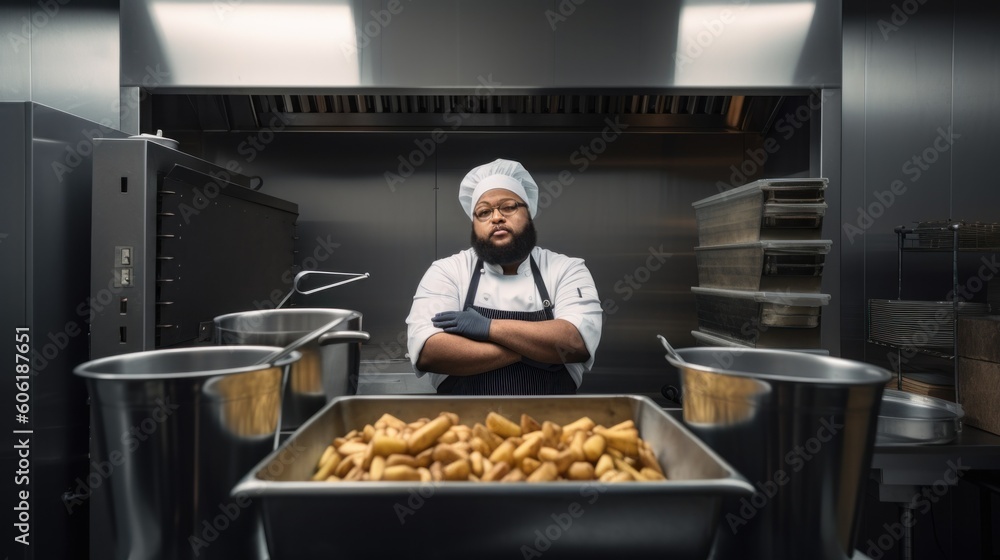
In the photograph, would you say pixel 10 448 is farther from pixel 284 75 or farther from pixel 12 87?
pixel 284 75

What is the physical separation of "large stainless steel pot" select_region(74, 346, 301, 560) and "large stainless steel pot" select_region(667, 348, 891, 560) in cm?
68

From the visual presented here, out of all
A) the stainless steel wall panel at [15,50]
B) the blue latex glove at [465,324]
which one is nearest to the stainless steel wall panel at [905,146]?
the blue latex glove at [465,324]

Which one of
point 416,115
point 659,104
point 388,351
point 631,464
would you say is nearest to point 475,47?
point 416,115

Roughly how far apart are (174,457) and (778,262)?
2.33 m

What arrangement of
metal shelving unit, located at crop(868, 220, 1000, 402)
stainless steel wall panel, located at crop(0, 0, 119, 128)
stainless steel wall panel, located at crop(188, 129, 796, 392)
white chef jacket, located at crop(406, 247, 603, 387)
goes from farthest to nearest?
1. stainless steel wall panel, located at crop(188, 129, 796, 392)
2. stainless steel wall panel, located at crop(0, 0, 119, 128)
3. metal shelving unit, located at crop(868, 220, 1000, 402)
4. white chef jacket, located at crop(406, 247, 603, 387)

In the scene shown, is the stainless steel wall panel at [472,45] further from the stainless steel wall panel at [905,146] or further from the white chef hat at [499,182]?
the white chef hat at [499,182]

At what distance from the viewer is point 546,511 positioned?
639mm

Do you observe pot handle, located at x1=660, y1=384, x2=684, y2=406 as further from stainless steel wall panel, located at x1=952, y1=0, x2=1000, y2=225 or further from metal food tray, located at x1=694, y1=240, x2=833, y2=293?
stainless steel wall panel, located at x1=952, y1=0, x2=1000, y2=225

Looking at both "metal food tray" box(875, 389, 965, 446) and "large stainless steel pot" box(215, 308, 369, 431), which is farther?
"metal food tray" box(875, 389, 965, 446)

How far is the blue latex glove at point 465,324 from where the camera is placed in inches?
73.6

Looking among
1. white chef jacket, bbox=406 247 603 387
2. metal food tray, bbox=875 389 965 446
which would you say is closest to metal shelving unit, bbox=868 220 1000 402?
metal food tray, bbox=875 389 965 446

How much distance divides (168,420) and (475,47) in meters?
2.33

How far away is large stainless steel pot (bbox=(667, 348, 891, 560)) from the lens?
717 mm

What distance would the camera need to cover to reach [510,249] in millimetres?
2256
